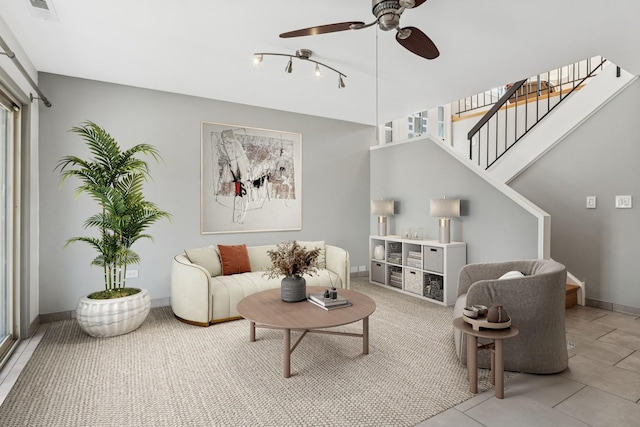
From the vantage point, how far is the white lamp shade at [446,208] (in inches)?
170

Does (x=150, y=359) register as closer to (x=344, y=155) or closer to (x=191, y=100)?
(x=191, y=100)

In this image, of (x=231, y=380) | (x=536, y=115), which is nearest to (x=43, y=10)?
(x=231, y=380)

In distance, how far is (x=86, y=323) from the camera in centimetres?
316

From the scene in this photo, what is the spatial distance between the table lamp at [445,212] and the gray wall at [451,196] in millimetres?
220

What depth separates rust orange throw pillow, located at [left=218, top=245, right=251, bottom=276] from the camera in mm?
4199

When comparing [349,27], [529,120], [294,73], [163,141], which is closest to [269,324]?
[349,27]

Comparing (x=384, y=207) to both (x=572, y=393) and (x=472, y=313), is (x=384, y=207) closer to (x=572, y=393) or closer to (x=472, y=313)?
(x=472, y=313)

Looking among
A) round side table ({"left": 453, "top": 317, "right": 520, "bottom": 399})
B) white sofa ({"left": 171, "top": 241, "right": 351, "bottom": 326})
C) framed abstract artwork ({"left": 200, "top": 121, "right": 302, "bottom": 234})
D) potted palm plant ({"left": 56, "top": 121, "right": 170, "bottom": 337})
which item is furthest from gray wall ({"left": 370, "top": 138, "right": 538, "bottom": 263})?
potted palm plant ({"left": 56, "top": 121, "right": 170, "bottom": 337})

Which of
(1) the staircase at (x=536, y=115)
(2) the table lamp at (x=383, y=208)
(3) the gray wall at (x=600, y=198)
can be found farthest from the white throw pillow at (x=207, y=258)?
(3) the gray wall at (x=600, y=198)

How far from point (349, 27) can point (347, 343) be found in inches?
97.9

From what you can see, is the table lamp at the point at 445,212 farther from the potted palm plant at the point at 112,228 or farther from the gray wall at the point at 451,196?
the potted palm plant at the point at 112,228

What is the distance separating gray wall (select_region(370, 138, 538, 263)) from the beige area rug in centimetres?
130

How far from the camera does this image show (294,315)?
2.66 metres

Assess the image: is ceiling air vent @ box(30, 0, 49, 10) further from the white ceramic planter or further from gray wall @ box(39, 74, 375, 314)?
the white ceramic planter
